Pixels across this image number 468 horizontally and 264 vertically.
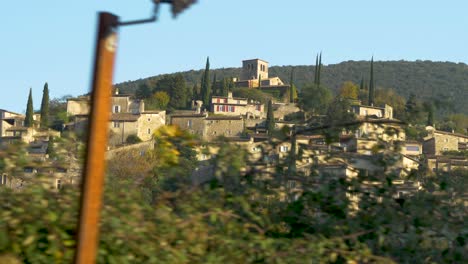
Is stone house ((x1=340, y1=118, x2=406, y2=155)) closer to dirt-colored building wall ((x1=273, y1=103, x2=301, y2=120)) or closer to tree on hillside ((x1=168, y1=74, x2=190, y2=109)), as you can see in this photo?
dirt-colored building wall ((x1=273, y1=103, x2=301, y2=120))

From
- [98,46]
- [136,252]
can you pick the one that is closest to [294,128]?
[136,252]

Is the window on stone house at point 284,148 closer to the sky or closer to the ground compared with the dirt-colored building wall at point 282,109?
closer to the ground

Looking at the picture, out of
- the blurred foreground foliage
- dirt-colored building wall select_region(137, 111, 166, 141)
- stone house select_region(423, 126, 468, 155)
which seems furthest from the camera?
dirt-colored building wall select_region(137, 111, 166, 141)

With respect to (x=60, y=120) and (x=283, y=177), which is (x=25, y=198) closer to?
(x=283, y=177)

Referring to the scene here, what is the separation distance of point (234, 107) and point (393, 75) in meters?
39.7

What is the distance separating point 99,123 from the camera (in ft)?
10.5

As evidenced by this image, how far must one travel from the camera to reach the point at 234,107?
84688 mm

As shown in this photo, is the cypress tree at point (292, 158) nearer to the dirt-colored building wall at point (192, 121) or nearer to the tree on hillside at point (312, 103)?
the tree on hillside at point (312, 103)

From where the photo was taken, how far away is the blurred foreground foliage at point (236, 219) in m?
4.27

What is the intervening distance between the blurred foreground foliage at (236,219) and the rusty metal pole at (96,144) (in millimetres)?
896

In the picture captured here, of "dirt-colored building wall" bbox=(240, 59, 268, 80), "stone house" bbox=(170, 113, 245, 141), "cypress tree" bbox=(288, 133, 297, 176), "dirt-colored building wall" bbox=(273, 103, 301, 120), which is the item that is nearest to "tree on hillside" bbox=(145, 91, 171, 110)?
"stone house" bbox=(170, 113, 245, 141)

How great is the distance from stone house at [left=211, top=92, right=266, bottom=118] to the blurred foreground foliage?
76.5 m

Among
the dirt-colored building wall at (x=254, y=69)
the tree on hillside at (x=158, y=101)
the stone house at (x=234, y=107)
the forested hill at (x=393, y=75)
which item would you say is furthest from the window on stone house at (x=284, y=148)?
the dirt-colored building wall at (x=254, y=69)

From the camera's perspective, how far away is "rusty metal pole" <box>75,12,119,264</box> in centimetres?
320
